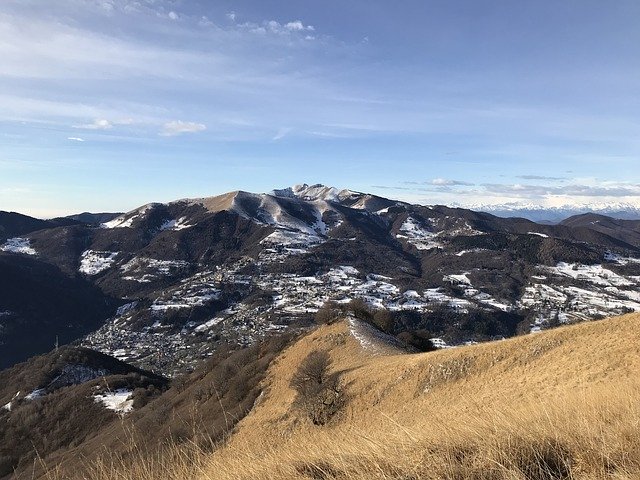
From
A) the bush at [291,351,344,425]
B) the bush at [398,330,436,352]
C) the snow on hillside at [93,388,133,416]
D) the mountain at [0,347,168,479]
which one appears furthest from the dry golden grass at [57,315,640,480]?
the snow on hillside at [93,388,133,416]

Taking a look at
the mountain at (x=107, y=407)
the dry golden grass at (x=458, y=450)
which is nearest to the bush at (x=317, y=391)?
the mountain at (x=107, y=407)

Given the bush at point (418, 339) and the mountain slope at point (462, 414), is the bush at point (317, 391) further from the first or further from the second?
the bush at point (418, 339)

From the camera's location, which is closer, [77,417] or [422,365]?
[422,365]

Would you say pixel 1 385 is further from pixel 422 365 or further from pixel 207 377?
pixel 422 365

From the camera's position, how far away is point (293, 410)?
130ft

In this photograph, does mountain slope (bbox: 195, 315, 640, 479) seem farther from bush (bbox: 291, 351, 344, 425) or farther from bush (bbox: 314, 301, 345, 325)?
bush (bbox: 314, 301, 345, 325)

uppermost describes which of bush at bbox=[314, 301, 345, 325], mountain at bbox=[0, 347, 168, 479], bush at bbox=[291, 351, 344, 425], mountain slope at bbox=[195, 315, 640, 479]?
mountain slope at bbox=[195, 315, 640, 479]

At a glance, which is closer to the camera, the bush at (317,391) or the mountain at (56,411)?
the bush at (317,391)

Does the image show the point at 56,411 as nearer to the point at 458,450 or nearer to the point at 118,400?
the point at 118,400

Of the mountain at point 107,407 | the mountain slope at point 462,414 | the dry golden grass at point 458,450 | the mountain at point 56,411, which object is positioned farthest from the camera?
the mountain at point 56,411

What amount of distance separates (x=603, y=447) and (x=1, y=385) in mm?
142983

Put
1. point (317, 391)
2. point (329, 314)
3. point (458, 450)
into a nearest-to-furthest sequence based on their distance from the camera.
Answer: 1. point (458, 450)
2. point (317, 391)
3. point (329, 314)

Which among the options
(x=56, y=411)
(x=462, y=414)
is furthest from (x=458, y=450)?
(x=56, y=411)

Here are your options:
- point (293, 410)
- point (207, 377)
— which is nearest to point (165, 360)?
point (207, 377)
